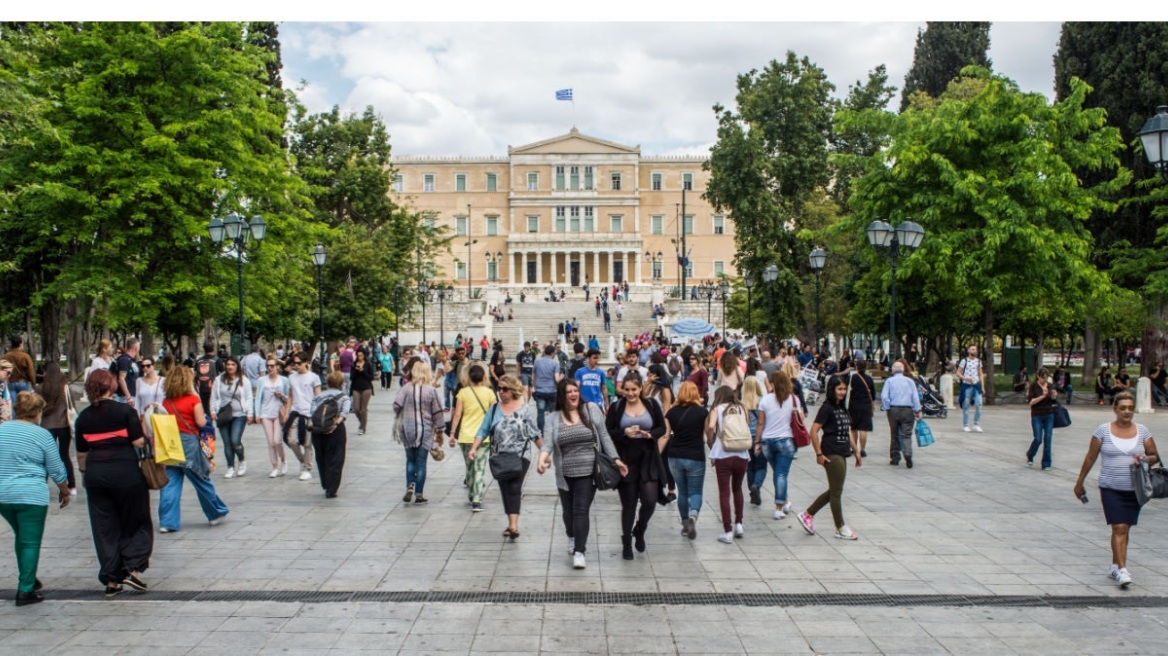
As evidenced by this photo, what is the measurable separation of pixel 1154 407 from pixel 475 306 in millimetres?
40741

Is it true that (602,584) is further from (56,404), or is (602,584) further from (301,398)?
(56,404)

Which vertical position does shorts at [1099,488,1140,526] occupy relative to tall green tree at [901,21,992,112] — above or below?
below

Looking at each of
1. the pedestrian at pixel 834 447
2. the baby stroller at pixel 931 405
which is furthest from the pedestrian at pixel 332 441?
the baby stroller at pixel 931 405

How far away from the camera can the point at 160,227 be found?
23953 mm

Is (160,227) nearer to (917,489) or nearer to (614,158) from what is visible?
(917,489)

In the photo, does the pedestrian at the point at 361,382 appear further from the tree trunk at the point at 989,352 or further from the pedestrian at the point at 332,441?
the tree trunk at the point at 989,352

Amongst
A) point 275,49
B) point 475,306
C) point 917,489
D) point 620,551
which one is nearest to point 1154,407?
point 917,489

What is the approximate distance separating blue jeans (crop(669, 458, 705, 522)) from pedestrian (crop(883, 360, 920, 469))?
5.92 m

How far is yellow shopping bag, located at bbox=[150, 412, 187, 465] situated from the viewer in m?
8.46

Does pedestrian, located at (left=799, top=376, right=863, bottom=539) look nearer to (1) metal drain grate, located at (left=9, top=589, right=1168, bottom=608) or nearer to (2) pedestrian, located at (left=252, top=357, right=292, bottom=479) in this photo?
(1) metal drain grate, located at (left=9, top=589, right=1168, bottom=608)

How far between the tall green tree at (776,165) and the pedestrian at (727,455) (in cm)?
3148

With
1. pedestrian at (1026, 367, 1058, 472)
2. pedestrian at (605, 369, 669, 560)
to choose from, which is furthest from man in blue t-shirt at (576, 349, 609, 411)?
pedestrian at (1026, 367, 1058, 472)

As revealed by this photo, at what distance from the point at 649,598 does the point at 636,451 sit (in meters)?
1.44

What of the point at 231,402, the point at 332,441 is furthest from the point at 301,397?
the point at 332,441
